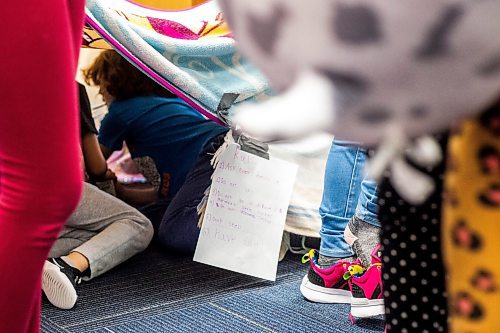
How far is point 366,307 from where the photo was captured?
3.89ft

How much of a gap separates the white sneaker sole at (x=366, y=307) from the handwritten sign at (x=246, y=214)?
0.26m

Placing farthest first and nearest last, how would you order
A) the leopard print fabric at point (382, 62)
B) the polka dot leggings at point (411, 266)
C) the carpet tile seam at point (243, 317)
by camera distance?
the carpet tile seam at point (243, 317), the polka dot leggings at point (411, 266), the leopard print fabric at point (382, 62)

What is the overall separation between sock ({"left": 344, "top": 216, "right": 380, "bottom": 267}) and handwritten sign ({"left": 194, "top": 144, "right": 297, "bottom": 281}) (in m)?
0.24

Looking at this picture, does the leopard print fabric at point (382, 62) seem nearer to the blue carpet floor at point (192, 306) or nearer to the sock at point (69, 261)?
the blue carpet floor at point (192, 306)

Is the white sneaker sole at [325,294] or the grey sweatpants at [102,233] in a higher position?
the white sneaker sole at [325,294]

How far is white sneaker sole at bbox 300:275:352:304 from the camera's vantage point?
1305 mm

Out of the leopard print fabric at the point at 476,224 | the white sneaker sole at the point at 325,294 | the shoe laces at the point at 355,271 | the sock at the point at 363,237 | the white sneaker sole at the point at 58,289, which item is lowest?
the white sneaker sole at the point at 58,289

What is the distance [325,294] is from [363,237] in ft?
0.50

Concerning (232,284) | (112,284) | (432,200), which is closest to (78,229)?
(112,284)

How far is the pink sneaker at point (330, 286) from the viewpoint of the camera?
1.31 metres

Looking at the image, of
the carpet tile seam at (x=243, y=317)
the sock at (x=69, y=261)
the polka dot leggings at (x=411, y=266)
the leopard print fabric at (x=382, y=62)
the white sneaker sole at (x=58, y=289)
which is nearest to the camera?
the leopard print fabric at (x=382, y=62)

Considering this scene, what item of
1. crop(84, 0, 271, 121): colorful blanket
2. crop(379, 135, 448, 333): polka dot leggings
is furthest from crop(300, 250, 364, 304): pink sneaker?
crop(379, 135, 448, 333): polka dot leggings

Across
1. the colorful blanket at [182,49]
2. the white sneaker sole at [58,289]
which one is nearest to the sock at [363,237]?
the colorful blanket at [182,49]

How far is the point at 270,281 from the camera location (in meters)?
1.43
